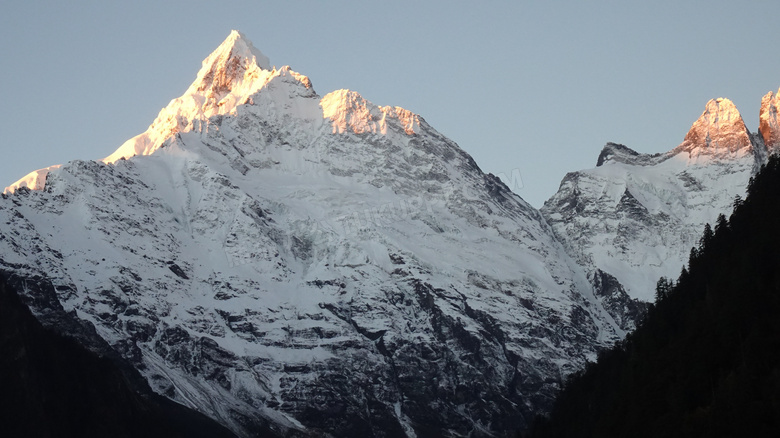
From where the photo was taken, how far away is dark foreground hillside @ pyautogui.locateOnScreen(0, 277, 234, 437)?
176250mm

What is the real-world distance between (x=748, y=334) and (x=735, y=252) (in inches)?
804

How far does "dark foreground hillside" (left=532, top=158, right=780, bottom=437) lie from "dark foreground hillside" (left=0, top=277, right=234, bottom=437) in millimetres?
64481

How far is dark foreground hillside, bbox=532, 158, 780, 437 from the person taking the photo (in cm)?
10506

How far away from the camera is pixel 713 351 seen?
116m

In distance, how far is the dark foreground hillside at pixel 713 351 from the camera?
105 meters

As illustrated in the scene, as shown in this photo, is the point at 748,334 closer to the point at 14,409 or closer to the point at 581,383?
the point at 581,383

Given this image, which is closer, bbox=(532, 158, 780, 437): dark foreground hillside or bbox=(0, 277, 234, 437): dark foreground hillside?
bbox=(532, 158, 780, 437): dark foreground hillside

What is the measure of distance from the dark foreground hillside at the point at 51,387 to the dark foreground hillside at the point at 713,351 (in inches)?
2539

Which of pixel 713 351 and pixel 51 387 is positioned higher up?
pixel 713 351

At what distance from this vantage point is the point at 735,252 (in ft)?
432

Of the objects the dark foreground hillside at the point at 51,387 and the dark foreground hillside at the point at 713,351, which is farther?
the dark foreground hillside at the point at 51,387

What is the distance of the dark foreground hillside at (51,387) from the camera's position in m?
176

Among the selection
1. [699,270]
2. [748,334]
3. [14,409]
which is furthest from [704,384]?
[14,409]

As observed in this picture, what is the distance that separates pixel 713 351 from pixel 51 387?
97.1 m
